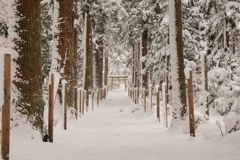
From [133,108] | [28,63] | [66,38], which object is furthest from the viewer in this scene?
[133,108]

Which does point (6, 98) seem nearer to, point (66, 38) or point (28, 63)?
point (28, 63)

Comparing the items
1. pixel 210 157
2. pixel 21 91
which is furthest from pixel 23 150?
pixel 210 157

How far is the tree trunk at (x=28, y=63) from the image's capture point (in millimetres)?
6398

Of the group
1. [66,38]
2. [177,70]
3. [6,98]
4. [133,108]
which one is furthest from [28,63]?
[133,108]

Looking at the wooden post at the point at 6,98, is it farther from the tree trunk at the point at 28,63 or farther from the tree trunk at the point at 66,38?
the tree trunk at the point at 66,38

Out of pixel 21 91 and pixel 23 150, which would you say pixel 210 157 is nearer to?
pixel 23 150

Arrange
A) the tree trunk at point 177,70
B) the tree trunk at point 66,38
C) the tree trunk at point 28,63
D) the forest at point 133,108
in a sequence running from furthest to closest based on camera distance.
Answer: the tree trunk at point 66,38 < the tree trunk at point 177,70 < the tree trunk at point 28,63 < the forest at point 133,108

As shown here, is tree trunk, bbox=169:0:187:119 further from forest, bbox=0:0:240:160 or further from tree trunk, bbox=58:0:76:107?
tree trunk, bbox=58:0:76:107

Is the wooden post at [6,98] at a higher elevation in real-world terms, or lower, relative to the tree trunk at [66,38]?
lower

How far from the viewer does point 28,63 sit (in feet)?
21.3

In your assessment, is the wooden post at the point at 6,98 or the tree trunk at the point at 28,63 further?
the tree trunk at the point at 28,63

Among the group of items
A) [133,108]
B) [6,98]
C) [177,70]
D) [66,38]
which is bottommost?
[133,108]

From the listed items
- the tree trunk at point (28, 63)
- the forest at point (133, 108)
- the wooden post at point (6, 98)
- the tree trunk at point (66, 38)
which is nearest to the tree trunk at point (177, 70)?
the forest at point (133, 108)

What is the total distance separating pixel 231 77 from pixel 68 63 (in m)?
6.45
